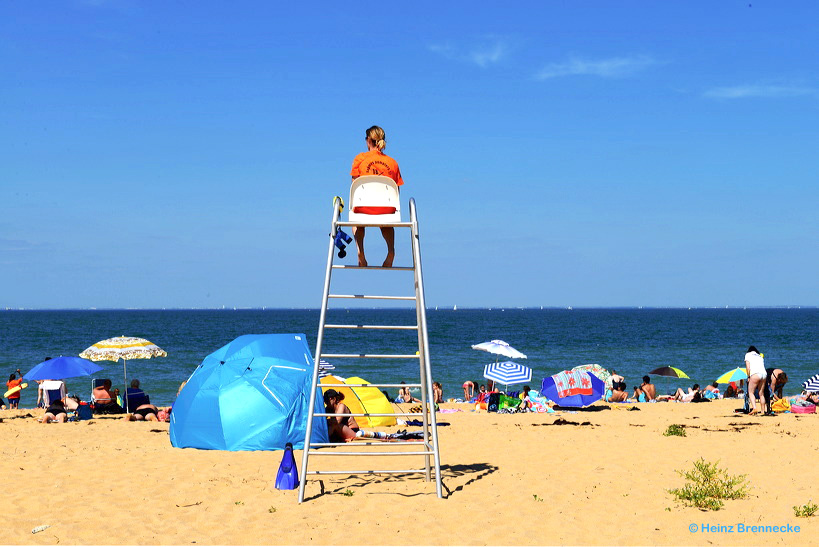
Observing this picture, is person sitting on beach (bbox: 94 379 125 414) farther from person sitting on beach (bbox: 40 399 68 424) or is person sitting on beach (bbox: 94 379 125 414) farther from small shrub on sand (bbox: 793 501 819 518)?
small shrub on sand (bbox: 793 501 819 518)

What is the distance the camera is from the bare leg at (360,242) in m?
7.74

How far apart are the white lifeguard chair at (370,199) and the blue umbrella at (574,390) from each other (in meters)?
14.2

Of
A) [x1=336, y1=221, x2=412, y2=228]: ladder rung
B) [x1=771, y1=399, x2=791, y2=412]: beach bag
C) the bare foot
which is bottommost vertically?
[x1=771, y1=399, x2=791, y2=412]: beach bag

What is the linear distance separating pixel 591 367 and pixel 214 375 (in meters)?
15.9

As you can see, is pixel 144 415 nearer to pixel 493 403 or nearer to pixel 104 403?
pixel 104 403

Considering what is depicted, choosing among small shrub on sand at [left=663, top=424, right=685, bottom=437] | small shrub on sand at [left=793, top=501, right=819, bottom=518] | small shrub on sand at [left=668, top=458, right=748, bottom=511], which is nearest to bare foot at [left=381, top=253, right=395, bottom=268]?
small shrub on sand at [left=668, top=458, right=748, bottom=511]

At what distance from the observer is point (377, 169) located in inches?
305

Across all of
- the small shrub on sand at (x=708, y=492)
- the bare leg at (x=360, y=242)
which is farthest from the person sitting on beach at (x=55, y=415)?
the small shrub on sand at (x=708, y=492)

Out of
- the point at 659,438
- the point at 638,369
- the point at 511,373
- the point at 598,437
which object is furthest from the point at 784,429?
the point at 638,369

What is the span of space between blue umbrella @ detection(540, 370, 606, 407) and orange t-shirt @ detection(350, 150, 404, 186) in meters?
14.1

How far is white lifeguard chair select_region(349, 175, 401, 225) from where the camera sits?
7.60 metres

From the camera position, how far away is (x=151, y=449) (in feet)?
42.2

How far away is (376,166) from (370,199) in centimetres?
40

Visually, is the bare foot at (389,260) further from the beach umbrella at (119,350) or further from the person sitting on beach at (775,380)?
the person sitting on beach at (775,380)
